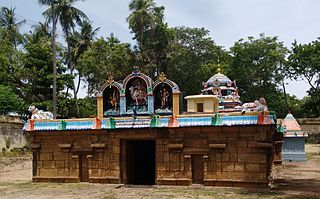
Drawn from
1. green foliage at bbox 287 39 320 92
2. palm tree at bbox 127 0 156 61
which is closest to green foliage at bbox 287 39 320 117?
green foliage at bbox 287 39 320 92

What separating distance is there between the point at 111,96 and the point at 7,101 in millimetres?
16854

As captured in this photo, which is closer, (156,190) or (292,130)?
(156,190)

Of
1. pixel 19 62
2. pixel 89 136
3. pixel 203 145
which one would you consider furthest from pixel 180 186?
pixel 19 62

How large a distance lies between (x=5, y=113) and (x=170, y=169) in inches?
818

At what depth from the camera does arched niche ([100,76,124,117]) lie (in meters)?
17.3

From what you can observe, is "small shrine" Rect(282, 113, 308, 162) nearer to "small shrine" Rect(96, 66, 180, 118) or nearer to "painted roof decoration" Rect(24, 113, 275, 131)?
"small shrine" Rect(96, 66, 180, 118)

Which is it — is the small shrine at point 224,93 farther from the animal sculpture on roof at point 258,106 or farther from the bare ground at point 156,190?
the bare ground at point 156,190

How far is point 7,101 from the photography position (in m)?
31.4

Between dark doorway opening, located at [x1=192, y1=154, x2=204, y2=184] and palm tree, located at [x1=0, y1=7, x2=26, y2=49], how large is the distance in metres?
31.9

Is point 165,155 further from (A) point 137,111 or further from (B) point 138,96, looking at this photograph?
(B) point 138,96

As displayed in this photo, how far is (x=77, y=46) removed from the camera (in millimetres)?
42781

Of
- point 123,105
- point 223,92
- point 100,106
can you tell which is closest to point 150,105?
point 123,105

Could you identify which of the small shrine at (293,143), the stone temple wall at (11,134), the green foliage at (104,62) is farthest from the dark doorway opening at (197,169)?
the green foliage at (104,62)

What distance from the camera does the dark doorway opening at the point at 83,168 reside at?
1711 cm
